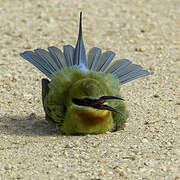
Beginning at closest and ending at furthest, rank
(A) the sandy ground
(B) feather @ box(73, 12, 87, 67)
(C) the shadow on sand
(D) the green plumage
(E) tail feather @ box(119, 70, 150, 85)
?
(A) the sandy ground, (D) the green plumage, (C) the shadow on sand, (E) tail feather @ box(119, 70, 150, 85), (B) feather @ box(73, 12, 87, 67)

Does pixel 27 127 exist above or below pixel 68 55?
below

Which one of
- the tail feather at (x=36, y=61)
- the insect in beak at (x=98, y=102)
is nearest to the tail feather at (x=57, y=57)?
the tail feather at (x=36, y=61)

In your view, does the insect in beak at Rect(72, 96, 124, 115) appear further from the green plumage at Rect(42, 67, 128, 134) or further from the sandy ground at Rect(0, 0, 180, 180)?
the sandy ground at Rect(0, 0, 180, 180)

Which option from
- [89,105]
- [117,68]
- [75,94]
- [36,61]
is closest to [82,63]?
[117,68]

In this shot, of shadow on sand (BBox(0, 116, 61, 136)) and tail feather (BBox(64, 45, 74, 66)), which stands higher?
tail feather (BBox(64, 45, 74, 66))

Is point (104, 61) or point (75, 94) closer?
point (75, 94)

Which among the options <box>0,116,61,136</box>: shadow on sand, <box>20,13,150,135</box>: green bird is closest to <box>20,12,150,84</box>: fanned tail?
<box>20,13,150,135</box>: green bird

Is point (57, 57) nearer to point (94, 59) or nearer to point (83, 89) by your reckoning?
point (94, 59)

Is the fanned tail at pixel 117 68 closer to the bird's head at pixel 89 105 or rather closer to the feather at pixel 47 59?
the feather at pixel 47 59
